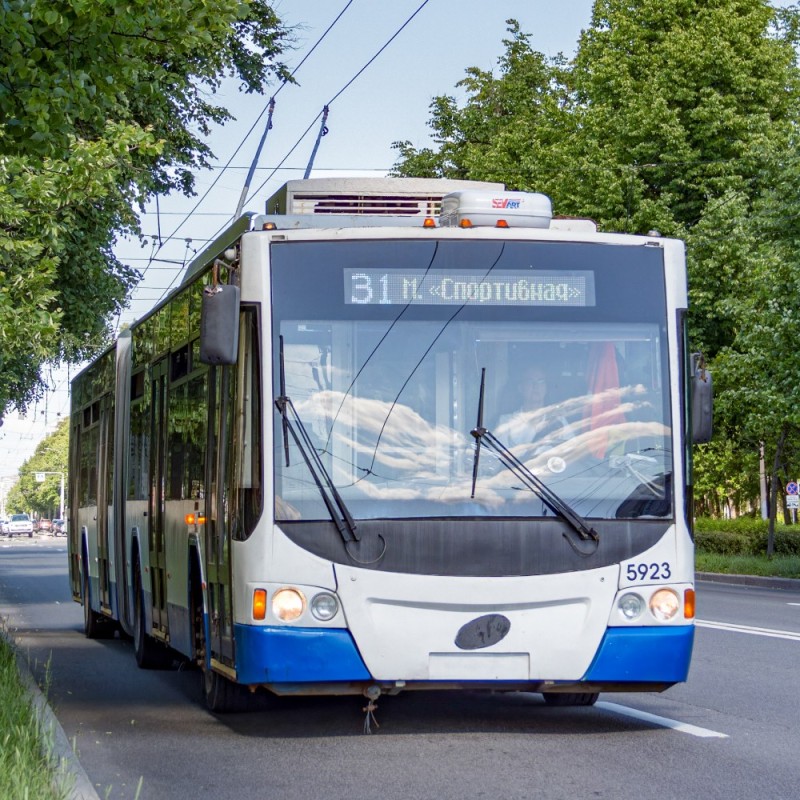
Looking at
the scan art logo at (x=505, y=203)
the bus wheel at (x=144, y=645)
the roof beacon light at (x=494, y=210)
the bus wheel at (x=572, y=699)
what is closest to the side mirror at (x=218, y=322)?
the roof beacon light at (x=494, y=210)

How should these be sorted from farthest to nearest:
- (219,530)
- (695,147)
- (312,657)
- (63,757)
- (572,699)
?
(695,147)
(572,699)
(219,530)
(312,657)
(63,757)

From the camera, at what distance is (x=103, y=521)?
16656mm

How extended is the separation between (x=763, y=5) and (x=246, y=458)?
1425 inches

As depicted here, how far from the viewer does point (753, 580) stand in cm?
3322

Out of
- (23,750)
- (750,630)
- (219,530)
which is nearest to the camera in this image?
(23,750)

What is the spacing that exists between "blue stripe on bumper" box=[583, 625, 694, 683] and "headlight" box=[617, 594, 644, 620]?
0.08 metres

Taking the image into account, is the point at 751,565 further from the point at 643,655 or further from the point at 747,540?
the point at 643,655

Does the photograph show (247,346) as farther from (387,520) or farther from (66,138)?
(66,138)

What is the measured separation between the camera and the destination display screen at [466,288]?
9188 mm

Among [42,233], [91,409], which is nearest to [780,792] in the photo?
[42,233]

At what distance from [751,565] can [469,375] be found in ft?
86.9

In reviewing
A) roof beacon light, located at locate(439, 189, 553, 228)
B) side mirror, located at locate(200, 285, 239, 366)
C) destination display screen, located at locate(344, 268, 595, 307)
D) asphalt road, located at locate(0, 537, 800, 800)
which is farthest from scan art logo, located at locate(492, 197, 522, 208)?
asphalt road, located at locate(0, 537, 800, 800)

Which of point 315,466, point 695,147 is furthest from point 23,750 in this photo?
point 695,147

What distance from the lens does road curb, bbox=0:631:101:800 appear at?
6734 millimetres
